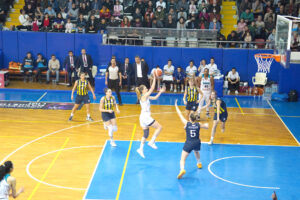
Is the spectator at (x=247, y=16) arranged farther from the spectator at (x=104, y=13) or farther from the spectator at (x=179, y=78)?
the spectator at (x=104, y=13)

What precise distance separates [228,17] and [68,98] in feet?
37.6

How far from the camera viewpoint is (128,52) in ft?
74.7

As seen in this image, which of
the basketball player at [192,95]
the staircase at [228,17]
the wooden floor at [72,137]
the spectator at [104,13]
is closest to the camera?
the wooden floor at [72,137]

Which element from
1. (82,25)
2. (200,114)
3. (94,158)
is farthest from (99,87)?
(94,158)

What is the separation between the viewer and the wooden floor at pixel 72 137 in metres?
10.9

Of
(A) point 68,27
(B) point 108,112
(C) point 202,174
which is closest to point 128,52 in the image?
(A) point 68,27

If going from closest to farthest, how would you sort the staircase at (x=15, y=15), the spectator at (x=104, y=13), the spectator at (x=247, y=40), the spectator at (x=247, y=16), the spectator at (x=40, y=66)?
the spectator at (x=247, y=40) < the spectator at (x=40, y=66) < the spectator at (x=247, y=16) < the spectator at (x=104, y=13) < the staircase at (x=15, y=15)

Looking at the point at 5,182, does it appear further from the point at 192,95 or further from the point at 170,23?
the point at 170,23

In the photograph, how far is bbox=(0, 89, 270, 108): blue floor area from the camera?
19.7m

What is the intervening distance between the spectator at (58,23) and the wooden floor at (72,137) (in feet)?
22.1

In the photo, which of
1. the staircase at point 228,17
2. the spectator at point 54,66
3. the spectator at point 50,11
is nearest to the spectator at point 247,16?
the staircase at point 228,17

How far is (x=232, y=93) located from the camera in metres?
21.9

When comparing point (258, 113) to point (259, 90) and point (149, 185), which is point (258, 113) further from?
point (149, 185)

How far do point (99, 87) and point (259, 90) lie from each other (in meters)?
8.05
